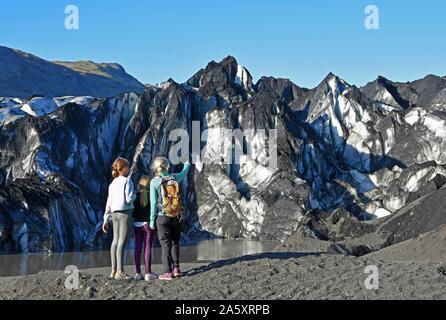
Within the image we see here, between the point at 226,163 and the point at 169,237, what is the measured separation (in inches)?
1566

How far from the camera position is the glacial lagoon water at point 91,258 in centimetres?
2594

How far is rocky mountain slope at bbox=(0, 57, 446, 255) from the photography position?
1446 inches

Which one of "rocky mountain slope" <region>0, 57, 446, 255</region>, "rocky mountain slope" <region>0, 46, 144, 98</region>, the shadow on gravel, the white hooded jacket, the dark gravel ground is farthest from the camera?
"rocky mountain slope" <region>0, 46, 144, 98</region>

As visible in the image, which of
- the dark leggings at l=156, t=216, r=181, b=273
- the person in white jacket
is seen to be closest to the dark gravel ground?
the dark leggings at l=156, t=216, r=181, b=273

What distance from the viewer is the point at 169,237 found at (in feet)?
36.7

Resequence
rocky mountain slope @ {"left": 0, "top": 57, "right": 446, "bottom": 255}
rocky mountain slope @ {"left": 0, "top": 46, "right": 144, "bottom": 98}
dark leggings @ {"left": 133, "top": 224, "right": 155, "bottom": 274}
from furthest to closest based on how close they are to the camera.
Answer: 1. rocky mountain slope @ {"left": 0, "top": 46, "right": 144, "bottom": 98}
2. rocky mountain slope @ {"left": 0, "top": 57, "right": 446, "bottom": 255}
3. dark leggings @ {"left": 133, "top": 224, "right": 155, "bottom": 274}

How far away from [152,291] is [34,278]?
2499mm

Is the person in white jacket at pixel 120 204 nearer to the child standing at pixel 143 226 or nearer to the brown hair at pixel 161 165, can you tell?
the child standing at pixel 143 226

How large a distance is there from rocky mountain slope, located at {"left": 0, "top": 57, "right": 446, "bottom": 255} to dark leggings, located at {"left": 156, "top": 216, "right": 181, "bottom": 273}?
23.2 metres

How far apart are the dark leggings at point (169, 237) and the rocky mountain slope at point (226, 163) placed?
2317 centimetres

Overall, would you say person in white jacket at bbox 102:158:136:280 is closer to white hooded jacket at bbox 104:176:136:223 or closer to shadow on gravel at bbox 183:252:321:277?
white hooded jacket at bbox 104:176:136:223

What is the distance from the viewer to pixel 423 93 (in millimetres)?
77562

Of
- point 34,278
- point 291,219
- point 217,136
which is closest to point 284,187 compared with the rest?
point 291,219
